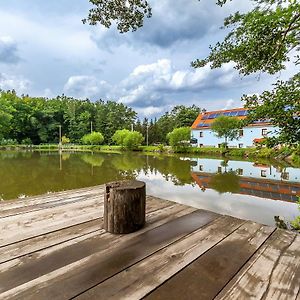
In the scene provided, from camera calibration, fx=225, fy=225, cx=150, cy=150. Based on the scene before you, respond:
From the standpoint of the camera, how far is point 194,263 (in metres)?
1.50

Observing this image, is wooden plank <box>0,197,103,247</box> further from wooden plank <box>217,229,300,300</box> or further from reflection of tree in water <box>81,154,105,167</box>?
reflection of tree in water <box>81,154,105,167</box>

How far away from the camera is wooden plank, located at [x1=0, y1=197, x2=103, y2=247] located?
1.92 metres

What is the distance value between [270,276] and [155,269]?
0.70m

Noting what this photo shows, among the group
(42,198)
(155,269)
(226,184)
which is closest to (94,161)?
(226,184)

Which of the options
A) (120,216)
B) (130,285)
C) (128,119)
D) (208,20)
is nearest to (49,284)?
(130,285)

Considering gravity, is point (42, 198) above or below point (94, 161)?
above

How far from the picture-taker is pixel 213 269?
143 centimetres

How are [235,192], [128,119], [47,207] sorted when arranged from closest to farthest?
[47,207], [235,192], [128,119]

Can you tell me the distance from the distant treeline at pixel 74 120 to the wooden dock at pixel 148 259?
113 feet

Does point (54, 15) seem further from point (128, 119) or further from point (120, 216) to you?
point (128, 119)

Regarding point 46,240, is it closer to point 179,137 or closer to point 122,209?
point 122,209

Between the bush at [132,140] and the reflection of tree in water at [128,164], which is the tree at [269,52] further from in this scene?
the bush at [132,140]

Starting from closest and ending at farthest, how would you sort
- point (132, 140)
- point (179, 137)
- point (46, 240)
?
point (46, 240) < point (179, 137) < point (132, 140)

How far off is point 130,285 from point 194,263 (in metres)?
0.48
